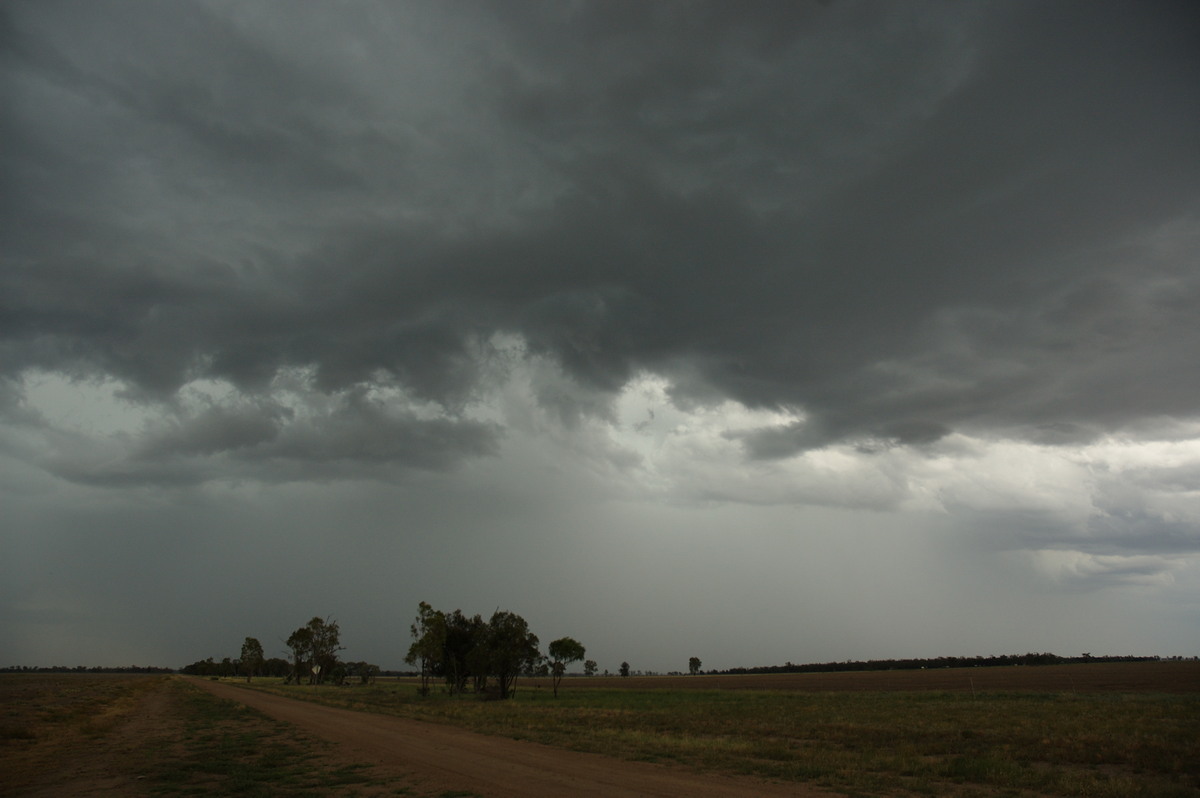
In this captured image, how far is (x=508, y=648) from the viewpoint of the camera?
80.4m

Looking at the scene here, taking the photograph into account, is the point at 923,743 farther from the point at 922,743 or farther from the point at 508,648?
the point at 508,648

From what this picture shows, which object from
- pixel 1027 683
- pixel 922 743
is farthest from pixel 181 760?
pixel 1027 683

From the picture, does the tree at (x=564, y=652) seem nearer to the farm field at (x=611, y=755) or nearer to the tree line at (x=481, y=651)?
the tree line at (x=481, y=651)

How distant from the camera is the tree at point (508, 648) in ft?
261

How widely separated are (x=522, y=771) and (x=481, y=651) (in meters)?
66.9

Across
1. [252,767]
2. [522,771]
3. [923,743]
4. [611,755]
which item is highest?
[522,771]

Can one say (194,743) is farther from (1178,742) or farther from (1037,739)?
(1178,742)

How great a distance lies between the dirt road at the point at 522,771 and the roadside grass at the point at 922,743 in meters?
1.86

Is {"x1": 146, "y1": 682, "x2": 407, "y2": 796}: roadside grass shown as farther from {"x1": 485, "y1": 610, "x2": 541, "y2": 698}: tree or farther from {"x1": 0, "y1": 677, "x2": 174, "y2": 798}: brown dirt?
{"x1": 485, "y1": 610, "x2": 541, "y2": 698}: tree

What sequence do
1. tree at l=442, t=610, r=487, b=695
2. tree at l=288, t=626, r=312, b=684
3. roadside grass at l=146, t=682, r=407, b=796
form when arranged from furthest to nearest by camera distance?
tree at l=288, t=626, r=312, b=684 → tree at l=442, t=610, r=487, b=695 → roadside grass at l=146, t=682, r=407, b=796

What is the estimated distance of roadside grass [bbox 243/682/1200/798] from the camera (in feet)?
62.2

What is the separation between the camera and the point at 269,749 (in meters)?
25.5

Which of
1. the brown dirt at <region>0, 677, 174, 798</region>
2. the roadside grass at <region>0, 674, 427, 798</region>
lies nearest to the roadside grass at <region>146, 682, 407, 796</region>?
the roadside grass at <region>0, 674, 427, 798</region>

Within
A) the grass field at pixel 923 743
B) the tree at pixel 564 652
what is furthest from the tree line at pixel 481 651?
the grass field at pixel 923 743
